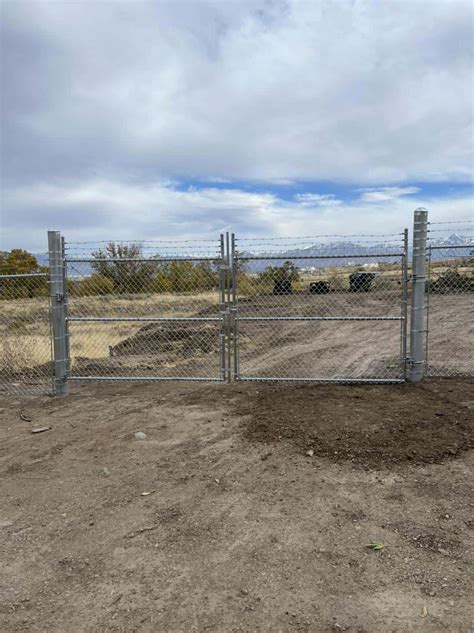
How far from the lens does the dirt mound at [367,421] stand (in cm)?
496

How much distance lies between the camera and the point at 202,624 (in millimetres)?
2734

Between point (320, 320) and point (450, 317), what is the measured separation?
9954 millimetres

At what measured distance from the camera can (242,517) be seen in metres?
3.86

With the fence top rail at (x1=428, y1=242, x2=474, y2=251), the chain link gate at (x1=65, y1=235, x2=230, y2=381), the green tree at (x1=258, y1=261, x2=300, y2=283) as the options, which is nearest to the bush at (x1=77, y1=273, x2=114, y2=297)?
the chain link gate at (x1=65, y1=235, x2=230, y2=381)

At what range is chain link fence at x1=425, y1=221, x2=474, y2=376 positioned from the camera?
6.90 m

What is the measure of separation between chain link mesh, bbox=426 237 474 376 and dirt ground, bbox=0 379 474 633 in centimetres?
187

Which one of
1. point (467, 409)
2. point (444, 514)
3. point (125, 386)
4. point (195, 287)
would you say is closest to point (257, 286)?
point (195, 287)

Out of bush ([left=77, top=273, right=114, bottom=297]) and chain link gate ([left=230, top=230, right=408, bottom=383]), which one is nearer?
chain link gate ([left=230, top=230, right=408, bottom=383])

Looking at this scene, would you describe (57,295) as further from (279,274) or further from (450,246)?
(450,246)

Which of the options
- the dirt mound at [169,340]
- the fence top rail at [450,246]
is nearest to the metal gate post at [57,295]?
the dirt mound at [169,340]

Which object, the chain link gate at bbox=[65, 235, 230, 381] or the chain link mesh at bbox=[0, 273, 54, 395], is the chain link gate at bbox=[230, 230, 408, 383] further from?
the chain link mesh at bbox=[0, 273, 54, 395]

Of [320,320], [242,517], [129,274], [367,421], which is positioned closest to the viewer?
[242,517]

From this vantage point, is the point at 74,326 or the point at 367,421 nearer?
the point at 367,421

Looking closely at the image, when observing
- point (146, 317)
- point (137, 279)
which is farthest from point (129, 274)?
point (146, 317)
